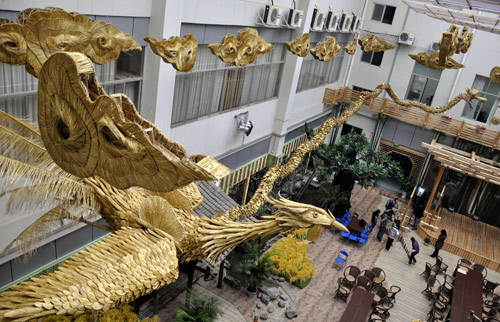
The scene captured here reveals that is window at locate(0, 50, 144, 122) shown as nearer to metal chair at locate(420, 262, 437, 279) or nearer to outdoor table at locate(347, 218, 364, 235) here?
outdoor table at locate(347, 218, 364, 235)

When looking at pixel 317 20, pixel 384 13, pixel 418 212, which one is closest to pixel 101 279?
pixel 317 20

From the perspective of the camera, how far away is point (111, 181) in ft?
14.2

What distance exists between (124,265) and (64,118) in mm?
2385

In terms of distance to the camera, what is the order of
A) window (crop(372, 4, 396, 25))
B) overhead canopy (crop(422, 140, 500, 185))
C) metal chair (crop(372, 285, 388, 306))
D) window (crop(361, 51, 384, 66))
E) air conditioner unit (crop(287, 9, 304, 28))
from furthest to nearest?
window (crop(361, 51, 384, 66)) < window (crop(372, 4, 396, 25)) < overhead canopy (crop(422, 140, 500, 185)) < air conditioner unit (crop(287, 9, 304, 28)) < metal chair (crop(372, 285, 388, 306))

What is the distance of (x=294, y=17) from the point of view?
1483 centimetres

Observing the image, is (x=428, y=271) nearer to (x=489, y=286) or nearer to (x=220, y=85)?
(x=489, y=286)

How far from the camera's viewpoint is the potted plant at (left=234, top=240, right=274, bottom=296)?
12.0 metres

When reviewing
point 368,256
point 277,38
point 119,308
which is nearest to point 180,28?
point 277,38

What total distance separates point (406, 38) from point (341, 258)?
12414 millimetres

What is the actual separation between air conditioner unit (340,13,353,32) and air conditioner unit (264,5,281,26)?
6.22 m

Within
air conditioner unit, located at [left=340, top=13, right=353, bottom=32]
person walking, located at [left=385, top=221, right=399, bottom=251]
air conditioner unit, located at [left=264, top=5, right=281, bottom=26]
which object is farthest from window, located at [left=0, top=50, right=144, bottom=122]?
air conditioner unit, located at [left=340, top=13, right=353, bottom=32]

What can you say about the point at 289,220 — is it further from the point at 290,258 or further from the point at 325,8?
the point at 325,8

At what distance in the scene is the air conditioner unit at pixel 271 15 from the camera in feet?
44.4

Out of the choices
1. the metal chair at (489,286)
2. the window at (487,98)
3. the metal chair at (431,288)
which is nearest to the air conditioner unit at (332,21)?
the window at (487,98)
